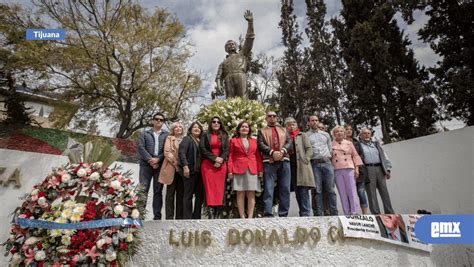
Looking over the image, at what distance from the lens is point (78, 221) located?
3092 mm

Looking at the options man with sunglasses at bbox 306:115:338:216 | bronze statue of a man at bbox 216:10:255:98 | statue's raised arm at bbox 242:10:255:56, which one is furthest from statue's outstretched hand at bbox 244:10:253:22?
man with sunglasses at bbox 306:115:338:216

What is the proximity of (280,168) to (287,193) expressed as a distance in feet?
1.11

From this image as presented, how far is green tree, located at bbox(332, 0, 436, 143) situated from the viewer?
14.5m

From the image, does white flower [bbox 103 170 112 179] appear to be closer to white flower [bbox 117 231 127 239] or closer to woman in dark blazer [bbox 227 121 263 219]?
white flower [bbox 117 231 127 239]

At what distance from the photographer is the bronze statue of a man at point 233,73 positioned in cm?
656

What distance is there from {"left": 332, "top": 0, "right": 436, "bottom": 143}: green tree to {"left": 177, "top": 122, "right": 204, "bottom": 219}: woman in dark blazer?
12.0 metres

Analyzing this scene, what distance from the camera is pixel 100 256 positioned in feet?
9.78

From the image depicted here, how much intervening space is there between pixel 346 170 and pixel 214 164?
6.78ft

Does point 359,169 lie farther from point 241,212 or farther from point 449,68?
point 449,68

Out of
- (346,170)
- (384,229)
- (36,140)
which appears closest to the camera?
(384,229)

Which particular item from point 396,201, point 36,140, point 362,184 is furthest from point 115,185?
point 36,140

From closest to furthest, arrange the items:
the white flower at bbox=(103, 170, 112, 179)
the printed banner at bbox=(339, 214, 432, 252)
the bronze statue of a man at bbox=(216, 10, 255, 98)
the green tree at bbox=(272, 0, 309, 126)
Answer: the white flower at bbox=(103, 170, 112, 179), the printed banner at bbox=(339, 214, 432, 252), the bronze statue of a man at bbox=(216, 10, 255, 98), the green tree at bbox=(272, 0, 309, 126)

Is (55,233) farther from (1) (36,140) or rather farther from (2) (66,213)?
(1) (36,140)

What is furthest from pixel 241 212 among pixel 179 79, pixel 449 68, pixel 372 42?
pixel 179 79
